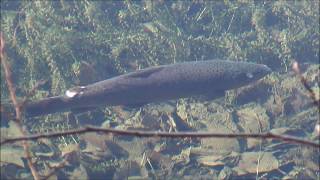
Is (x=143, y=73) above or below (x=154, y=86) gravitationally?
above

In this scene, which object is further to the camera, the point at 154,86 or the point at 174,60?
the point at 174,60

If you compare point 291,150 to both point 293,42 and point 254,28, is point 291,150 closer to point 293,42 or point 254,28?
point 293,42

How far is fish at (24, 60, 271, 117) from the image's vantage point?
5.41 metres

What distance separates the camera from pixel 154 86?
5.64 metres

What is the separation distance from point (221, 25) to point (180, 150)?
3481mm

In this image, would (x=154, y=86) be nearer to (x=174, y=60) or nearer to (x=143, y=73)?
(x=143, y=73)

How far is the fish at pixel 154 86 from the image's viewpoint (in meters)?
5.41

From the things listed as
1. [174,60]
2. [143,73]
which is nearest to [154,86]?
[143,73]

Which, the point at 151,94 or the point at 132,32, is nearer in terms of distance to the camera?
the point at 151,94

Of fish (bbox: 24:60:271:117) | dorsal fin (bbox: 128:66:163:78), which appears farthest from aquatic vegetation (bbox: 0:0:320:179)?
dorsal fin (bbox: 128:66:163:78)

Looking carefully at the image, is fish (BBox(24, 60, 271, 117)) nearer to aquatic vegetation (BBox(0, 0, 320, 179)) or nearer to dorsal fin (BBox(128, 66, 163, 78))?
dorsal fin (BBox(128, 66, 163, 78))

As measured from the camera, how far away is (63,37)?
6938 mm

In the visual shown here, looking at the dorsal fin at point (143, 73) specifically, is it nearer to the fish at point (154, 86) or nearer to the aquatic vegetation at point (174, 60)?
the fish at point (154, 86)

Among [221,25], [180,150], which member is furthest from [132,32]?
[180,150]
